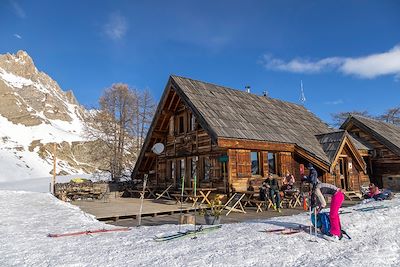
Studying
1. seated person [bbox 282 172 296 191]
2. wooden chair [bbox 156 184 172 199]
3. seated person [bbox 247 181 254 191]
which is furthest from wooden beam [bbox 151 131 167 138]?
seated person [bbox 282 172 296 191]

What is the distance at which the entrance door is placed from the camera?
18047 millimetres

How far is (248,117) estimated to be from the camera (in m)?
17.4

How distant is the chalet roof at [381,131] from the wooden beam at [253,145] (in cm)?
858

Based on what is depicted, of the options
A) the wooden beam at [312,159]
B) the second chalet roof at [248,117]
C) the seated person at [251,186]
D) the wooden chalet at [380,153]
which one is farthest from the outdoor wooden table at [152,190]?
the wooden chalet at [380,153]

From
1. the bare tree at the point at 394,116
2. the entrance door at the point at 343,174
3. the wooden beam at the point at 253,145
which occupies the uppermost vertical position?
the bare tree at the point at 394,116

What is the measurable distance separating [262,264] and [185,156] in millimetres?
12237

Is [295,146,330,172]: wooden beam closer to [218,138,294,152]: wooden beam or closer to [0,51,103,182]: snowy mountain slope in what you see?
[218,138,294,152]: wooden beam

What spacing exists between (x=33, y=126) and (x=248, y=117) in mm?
90033

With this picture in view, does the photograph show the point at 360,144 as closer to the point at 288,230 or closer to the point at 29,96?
the point at 288,230

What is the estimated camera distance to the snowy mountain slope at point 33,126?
56366mm

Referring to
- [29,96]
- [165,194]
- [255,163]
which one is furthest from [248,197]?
[29,96]

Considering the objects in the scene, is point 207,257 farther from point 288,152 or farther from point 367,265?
point 288,152

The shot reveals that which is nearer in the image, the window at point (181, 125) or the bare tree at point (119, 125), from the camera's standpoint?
the window at point (181, 125)

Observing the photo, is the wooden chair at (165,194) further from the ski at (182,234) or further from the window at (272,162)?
the ski at (182,234)
